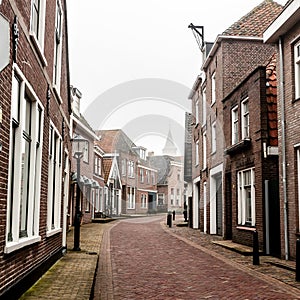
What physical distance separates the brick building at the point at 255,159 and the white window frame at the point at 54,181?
619cm

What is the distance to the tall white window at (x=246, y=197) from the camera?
53.9 feet

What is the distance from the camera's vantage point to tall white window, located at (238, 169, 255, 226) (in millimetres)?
16422

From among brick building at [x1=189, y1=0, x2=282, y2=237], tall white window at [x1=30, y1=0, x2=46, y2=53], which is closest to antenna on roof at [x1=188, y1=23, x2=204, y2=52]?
brick building at [x1=189, y1=0, x2=282, y2=237]

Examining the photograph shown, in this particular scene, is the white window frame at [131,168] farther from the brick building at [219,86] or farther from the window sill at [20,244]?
the window sill at [20,244]

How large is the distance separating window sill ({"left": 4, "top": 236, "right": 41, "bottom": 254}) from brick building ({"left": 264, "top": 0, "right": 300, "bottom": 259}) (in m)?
7.17

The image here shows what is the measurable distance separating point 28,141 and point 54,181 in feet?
13.8

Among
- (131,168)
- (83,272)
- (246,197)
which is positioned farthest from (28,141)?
(131,168)

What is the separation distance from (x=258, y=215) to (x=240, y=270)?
161 inches

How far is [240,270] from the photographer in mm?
11727

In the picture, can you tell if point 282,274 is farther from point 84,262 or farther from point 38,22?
point 38,22

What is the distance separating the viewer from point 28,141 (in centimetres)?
782

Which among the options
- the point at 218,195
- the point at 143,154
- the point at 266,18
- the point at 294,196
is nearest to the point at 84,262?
the point at 294,196

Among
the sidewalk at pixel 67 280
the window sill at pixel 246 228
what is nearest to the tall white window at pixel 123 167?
the window sill at pixel 246 228

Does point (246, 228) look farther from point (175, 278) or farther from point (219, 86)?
point (219, 86)
